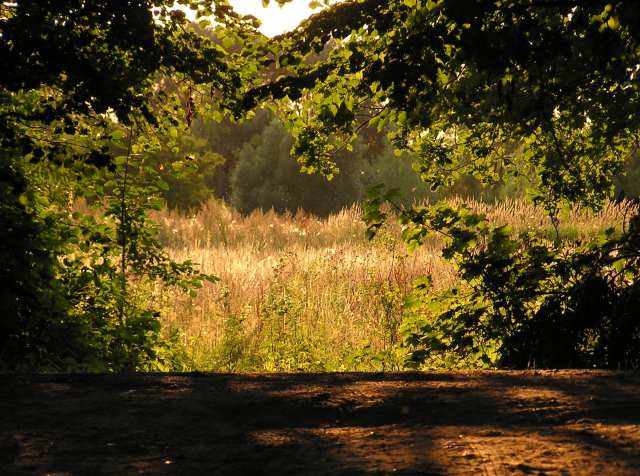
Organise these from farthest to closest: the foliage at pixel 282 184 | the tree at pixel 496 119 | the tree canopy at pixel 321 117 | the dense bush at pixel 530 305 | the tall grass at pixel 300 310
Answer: the foliage at pixel 282 184 → the tall grass at pixel 300 310 → the dense bush at pixel 530 305 → the tree at pixel 496 119 → the tree canopy at pixel 321 117

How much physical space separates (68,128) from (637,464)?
12.8 feet

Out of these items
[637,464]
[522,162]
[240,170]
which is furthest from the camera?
[240,170]

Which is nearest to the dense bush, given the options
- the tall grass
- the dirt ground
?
the tall grass

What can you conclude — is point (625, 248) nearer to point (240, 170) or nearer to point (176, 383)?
point (176, 383)

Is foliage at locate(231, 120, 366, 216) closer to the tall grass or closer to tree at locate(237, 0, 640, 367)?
the tall grass

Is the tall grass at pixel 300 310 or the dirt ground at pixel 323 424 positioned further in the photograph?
the tall grass at pixel 300 310

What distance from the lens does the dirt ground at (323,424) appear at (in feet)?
8.69

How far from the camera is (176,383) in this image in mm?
3885

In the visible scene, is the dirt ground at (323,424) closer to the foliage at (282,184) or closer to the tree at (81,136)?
the tree at (81,136)

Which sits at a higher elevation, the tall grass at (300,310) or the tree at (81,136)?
the tree at (81,136)

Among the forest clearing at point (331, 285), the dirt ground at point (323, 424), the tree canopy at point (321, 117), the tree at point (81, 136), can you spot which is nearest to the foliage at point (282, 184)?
the forest clearing at point (331, 285)

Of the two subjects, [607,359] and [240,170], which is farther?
[240,170]

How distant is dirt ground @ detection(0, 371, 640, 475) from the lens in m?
2.65

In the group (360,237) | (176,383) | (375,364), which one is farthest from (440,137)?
(360,237)
